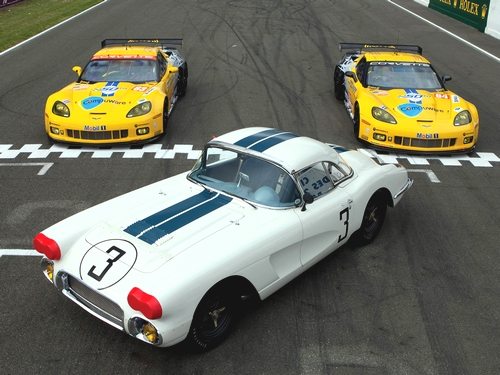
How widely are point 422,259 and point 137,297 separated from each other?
3.47 meters

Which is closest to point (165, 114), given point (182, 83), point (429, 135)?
point (182, 83)

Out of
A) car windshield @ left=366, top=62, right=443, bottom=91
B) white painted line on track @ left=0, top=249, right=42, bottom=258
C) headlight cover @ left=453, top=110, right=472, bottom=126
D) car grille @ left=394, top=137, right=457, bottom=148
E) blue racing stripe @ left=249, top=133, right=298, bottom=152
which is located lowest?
car grille @ left=394, top=137, right=457, bottom=148

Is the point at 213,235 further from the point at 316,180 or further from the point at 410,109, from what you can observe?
the point at 410,109

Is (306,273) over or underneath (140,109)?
underneath

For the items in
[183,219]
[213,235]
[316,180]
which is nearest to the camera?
[213,235]

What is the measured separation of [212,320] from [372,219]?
2.67 m

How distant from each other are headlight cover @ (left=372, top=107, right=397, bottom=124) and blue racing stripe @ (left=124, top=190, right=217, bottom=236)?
15.3 feet

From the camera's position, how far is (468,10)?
21.8 metres

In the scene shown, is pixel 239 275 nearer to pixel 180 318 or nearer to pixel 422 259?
pixel 180 318

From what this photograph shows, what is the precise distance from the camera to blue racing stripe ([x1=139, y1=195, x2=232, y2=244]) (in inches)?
189

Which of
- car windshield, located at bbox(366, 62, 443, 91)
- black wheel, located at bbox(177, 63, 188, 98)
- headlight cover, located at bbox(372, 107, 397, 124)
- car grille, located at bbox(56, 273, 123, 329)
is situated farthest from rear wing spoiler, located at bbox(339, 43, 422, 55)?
car grille, located at bbox(56, 273, 123, 329)

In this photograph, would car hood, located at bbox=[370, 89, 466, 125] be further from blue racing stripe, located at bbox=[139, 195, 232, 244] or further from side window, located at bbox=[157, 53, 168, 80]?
blue racing stripe, located at bbox=[139, 195, 232, 244]

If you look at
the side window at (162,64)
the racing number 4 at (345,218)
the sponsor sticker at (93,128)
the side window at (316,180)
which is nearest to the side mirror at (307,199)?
the side window at (316,180)

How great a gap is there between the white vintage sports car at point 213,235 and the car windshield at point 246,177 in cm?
1
